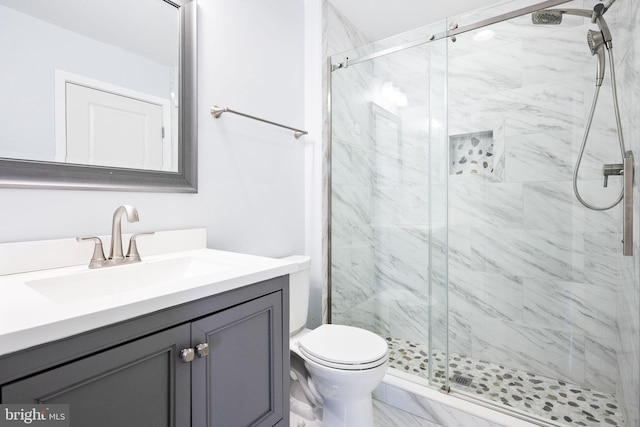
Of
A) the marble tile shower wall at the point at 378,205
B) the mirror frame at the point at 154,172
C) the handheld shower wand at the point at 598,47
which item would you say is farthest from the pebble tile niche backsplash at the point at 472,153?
the mirror frame at the point at 154,172

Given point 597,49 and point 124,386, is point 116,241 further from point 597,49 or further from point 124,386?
point 597,49

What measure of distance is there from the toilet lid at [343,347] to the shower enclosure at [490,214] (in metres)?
0.43

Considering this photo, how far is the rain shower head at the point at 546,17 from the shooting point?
161 cm

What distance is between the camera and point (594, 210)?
1746 millimetres

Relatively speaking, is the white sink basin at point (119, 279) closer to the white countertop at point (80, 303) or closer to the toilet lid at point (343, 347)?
the white countertop at point (80, 303)

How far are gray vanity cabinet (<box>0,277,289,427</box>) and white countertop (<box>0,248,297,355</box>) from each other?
0.08 ft

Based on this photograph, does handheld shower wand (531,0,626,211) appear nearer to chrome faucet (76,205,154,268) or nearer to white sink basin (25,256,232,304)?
white sink basin (25,256,232,304)

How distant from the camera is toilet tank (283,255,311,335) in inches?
63.7

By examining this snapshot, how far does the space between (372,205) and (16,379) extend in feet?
6.49

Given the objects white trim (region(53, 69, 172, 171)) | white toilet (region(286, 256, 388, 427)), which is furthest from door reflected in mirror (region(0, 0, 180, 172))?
white toilet (region(286, 256, 388, 427))

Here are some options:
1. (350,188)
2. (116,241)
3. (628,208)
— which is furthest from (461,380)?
(116,241)

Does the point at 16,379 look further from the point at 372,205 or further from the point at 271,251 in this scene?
the point at 372,205

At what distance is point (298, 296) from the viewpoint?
5.41 ft

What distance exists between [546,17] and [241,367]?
2.17 metres
